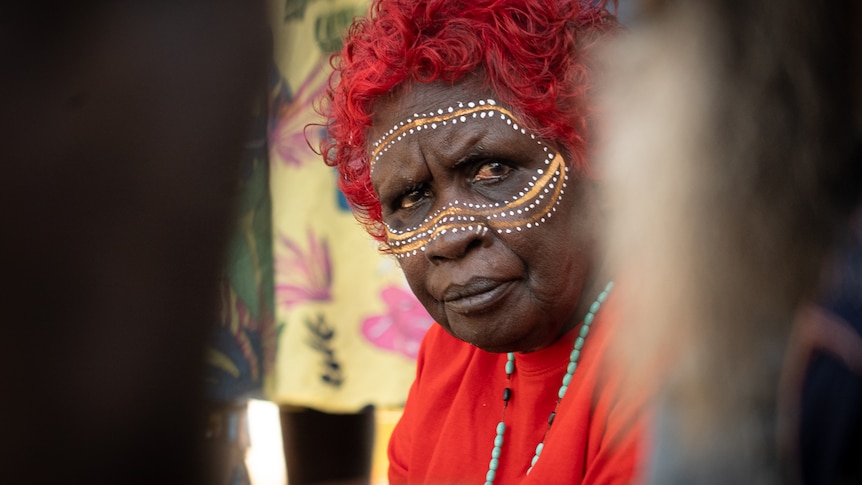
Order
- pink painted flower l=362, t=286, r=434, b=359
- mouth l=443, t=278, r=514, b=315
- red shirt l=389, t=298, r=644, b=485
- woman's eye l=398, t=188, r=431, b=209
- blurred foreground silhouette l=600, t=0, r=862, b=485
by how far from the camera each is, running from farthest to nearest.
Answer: pink painted flower l=362, t=286, r=434, b=359 < woman's eye l=398, t=188, r=431, b=209 < mouth l=443, t=278, r=514, b=315 < red shirt l=389, t=298, r=644, b=485 < blurred foreground silhouette l=600, t=0, r=862, b=485

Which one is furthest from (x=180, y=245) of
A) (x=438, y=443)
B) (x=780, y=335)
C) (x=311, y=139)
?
(x=311, y=139)

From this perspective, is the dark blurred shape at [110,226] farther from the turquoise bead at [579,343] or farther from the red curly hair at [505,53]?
the turquoise bead at [579,343]

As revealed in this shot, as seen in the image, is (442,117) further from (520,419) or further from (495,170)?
(520,419)

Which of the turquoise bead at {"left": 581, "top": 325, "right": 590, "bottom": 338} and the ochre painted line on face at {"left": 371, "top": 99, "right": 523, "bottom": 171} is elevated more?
the ochre painted line on face at {"left": 371, "top": 99, "right": 523, "bottom": 171}

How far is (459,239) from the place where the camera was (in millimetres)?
1797

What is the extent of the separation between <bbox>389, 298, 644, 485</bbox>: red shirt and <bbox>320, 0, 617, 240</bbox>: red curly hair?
0.40m

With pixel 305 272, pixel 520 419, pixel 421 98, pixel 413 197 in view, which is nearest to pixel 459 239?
pixel 413 197

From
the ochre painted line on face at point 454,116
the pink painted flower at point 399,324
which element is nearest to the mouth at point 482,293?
the ochre painted line on face at point 454,116

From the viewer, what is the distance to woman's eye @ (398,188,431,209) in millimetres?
1914

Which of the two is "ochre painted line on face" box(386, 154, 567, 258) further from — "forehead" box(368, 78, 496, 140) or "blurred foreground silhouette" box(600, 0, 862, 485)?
"blurred foreground silhouette" box(600, 0, 862, 485)

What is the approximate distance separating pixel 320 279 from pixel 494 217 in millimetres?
1442

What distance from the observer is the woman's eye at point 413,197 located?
191 centimetres

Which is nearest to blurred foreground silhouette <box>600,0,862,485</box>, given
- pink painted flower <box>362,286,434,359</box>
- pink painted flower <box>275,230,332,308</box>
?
pink painted flower <box>362,286,434,359</box>

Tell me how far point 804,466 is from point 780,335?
16cm
